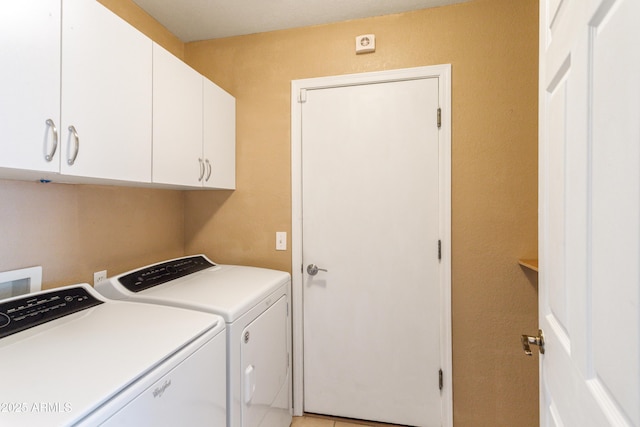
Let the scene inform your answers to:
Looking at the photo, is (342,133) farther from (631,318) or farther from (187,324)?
(631,318)

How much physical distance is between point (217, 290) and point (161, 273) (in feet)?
1.44

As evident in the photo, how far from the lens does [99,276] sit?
1.47 m

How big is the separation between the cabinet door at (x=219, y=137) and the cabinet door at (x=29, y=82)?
81 cm

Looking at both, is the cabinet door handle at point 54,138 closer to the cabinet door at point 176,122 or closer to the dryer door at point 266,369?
the cabinet door at point 176,122

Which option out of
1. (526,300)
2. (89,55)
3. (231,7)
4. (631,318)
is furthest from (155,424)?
(231,7)

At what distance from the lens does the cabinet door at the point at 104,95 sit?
962 mm

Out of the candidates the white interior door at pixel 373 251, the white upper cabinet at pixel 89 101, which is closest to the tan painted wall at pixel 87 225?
the white upper cabinet at pixel 89 101

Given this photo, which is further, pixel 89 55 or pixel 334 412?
pixel 334 412

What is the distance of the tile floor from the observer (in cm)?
182

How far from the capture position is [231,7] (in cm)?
173

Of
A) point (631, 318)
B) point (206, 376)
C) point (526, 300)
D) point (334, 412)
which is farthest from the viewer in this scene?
point (334, 412)

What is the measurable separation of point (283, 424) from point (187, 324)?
43.0 inches

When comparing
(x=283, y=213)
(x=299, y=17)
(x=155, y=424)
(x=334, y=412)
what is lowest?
(x=334, y=412)

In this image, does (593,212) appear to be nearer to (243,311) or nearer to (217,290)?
(243,311)
